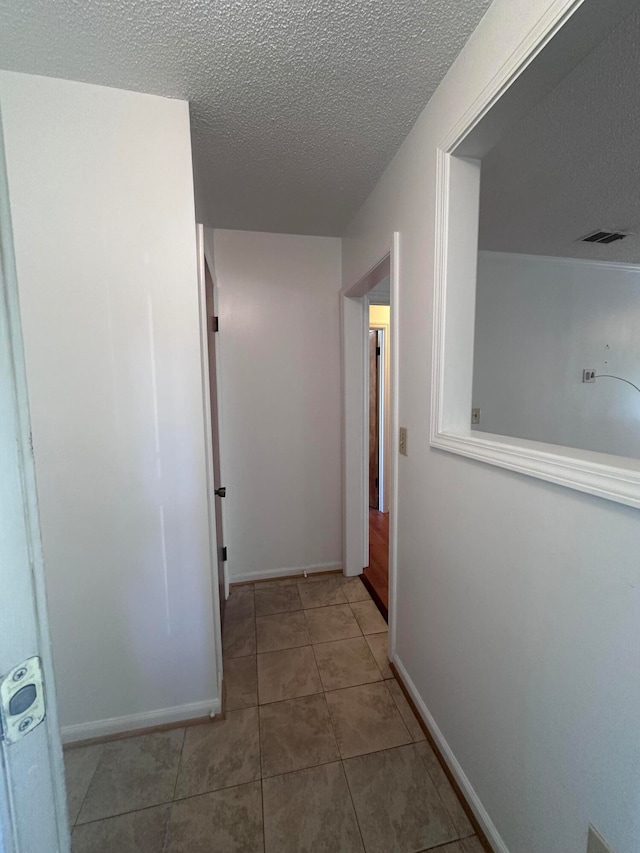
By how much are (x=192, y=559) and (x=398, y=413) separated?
1123 millimetres

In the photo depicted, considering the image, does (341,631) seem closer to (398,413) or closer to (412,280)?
(398,413)

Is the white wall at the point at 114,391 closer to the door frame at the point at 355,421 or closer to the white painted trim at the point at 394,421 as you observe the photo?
the white painted trim at the point at 394,421

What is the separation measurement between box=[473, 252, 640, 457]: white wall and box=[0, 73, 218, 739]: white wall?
6.91ft

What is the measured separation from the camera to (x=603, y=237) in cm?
218

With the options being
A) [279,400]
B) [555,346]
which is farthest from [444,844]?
[555,346]

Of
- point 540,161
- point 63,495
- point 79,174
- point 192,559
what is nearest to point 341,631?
point 192,559

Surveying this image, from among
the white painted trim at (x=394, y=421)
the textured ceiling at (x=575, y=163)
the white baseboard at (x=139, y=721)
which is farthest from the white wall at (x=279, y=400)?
the textured ceiling at (x=575, y=163)

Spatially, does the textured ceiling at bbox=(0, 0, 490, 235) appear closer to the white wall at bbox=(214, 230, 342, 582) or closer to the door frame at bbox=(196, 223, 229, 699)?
the door frame at bbox=(196, 223, 229, 699)

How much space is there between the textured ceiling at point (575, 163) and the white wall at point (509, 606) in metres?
0.42

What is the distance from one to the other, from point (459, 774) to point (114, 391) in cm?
186

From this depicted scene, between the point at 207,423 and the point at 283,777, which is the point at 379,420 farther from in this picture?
the point at 283,777

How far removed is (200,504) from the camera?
1.36 meters

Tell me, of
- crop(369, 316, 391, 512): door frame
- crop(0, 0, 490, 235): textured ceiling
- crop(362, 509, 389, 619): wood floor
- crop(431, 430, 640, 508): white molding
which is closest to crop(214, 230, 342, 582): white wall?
crop(362, 509, 389, 619): wood floor

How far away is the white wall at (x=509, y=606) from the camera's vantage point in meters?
0.67
